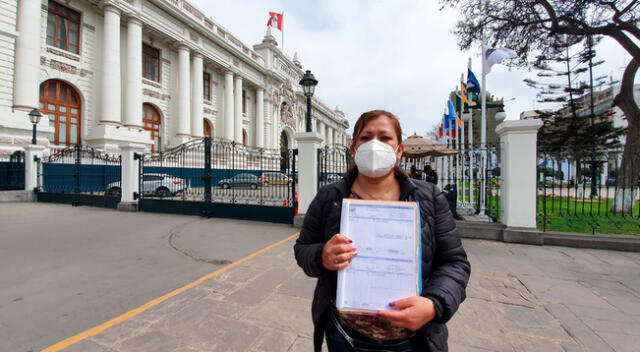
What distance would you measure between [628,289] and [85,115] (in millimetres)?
25121

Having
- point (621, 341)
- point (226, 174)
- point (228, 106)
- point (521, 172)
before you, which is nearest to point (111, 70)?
point (228, 106)

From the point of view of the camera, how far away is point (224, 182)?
879cm

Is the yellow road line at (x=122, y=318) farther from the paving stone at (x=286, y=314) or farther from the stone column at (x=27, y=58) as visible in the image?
the stone column at (x=27, y=58)

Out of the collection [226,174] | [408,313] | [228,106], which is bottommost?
[408,313]

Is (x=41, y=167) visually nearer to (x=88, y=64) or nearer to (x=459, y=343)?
(x=88, y=64)

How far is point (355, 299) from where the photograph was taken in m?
1.10

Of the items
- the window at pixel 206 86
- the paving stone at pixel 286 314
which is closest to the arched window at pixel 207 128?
the window at pixel 206 86

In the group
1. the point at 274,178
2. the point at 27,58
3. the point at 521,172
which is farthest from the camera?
the point at 27,58

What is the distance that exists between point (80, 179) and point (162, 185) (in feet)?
16.9

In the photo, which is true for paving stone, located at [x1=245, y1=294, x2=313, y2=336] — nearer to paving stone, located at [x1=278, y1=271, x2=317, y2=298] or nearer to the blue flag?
paving stone, located at [x1=278, y1=271, x2=317, y2=298]

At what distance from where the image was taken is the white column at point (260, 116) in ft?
117

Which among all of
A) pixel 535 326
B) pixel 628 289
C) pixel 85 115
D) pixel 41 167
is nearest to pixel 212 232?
pixel 535 326

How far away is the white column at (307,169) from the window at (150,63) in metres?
22.0

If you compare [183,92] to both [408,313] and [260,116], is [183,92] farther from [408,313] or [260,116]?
[408,313]
